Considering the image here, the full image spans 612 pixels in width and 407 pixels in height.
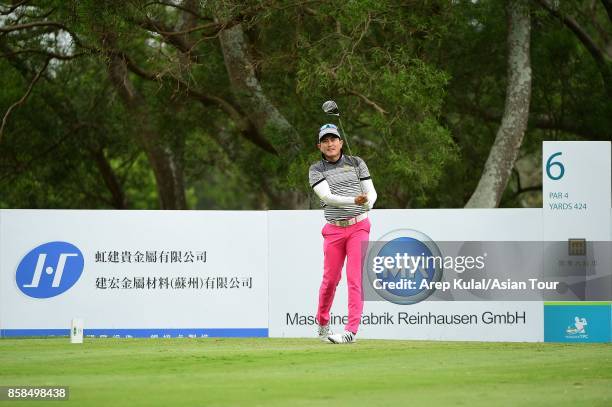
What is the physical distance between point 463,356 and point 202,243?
458 cm

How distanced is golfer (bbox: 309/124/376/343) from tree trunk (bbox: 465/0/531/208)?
1171 centimetres

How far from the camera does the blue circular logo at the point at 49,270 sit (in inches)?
523

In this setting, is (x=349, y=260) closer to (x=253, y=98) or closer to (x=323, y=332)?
(x=323, y=332)

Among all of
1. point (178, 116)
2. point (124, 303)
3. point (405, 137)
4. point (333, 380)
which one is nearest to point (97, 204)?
point (178, 116)

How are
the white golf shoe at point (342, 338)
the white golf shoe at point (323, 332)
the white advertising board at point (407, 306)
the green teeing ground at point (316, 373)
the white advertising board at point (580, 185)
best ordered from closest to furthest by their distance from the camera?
the green teeing ground at point (316, 373)
the white golf shoe at point (342, 338)
the white golf shoe at point (323, 332)
the white advertising board at point (580, 185)
the white advertising board at point (407, 306)

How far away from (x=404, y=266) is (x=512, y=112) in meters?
9.65

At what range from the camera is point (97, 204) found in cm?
3484

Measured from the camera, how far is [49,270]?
13281 mm

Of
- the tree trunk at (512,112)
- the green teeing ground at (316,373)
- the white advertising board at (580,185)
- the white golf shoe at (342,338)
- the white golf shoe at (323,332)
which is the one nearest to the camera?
the green teeing ground at (316,373)

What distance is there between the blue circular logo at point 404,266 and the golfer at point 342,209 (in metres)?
2.69

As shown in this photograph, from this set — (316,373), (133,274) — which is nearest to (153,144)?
(133,274)

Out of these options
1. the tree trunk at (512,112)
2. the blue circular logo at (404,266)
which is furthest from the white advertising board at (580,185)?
the tree trunk at (512,112)

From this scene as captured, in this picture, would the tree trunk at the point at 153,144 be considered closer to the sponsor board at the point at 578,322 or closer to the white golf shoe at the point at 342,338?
the sponsor board at the point at 578,322

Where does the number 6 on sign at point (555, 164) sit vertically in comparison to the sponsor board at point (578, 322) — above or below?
above
